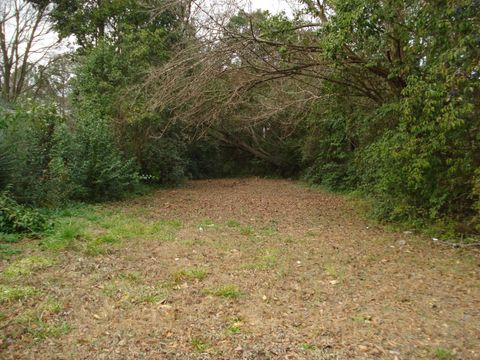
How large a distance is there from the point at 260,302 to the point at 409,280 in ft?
6.42

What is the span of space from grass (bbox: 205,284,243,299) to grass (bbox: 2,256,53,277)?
6.67ft

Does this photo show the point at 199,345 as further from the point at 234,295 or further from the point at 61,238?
the point at 61,238

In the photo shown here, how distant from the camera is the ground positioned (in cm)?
298

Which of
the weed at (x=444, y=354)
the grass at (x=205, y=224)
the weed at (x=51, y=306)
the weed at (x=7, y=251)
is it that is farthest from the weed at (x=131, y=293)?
the grass at (x=205, y=224)

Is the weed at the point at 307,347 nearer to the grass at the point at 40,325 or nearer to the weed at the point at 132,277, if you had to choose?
the grass at the point at 40,325

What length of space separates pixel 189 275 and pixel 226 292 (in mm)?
632

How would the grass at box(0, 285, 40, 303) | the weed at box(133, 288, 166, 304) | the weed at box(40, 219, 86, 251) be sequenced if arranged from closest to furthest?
the grass at box(0, 285, 40, 303), the weed at box(133, 288, 166, 304), the weed at box(40, 219, 86, 251)

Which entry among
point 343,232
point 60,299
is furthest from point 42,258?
point 343,232

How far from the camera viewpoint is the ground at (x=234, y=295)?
9.77 ft

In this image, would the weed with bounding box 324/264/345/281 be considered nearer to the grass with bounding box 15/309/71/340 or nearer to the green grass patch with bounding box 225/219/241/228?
the green grass patch with bounding box 225/219/241/228

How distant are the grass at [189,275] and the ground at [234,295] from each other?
0.06 feet

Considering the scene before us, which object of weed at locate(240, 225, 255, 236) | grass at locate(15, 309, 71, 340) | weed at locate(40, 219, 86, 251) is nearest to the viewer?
grass at locate(15, 309, 71, 340)

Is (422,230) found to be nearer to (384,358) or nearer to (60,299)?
(384,358)

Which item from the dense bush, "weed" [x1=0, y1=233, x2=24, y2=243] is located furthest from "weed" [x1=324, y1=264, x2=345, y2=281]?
the dense bush
